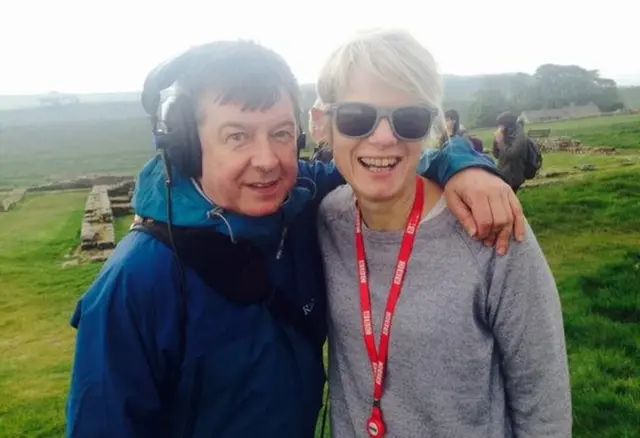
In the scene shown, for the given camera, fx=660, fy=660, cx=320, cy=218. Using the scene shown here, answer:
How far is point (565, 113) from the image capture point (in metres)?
66.1

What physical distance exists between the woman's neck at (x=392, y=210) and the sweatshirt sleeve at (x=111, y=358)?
0.80 m

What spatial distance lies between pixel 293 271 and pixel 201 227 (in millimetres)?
425

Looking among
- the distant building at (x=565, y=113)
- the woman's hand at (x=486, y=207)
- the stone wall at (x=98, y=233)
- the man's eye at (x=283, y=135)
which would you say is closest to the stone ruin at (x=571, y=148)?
the stone wall at (x=98, y=233)

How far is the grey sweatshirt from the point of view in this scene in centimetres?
211

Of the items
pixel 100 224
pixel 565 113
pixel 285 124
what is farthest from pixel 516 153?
pixel 565 113

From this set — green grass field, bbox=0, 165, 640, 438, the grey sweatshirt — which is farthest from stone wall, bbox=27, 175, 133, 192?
the grey sweatshirt

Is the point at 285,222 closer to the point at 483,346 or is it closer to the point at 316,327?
the point at 316,327

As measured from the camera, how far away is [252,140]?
227 centimetres

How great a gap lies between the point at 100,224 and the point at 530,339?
14534 millimetres

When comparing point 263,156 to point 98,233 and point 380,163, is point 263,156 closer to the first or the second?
point 380,163

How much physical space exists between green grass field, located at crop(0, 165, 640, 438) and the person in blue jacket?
296cm

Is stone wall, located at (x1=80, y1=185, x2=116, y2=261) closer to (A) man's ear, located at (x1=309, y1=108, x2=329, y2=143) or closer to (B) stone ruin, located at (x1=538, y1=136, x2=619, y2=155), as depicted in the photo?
(A) man's ear, located at (x1=309, y1=108, x2=329, y2=143)

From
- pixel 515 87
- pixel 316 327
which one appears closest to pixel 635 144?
pixel 316 327

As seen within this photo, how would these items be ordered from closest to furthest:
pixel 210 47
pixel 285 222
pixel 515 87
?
pixel 210 47
pixel 285 222
pixel 515 87
